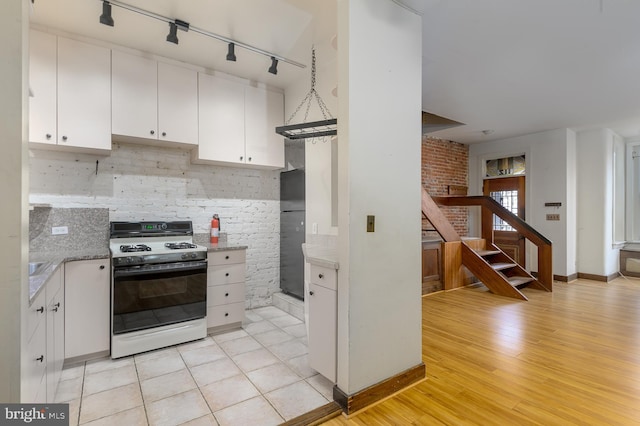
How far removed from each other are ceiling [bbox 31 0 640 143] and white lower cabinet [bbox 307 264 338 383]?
2.00 m

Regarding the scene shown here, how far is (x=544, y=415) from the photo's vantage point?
6.15 ft

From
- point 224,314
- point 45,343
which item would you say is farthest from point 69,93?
point 224,314

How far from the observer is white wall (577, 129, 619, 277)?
5.41 metres

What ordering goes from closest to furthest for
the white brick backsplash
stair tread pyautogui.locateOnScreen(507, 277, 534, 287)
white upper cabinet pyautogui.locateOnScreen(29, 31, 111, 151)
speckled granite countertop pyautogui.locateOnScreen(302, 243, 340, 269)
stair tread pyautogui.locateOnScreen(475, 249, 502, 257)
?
speckled granite countertop pyautogui.locateOnScreen(302, 243, 340, 269)
white upper cabinet pyautogui.locateOnScreen(29, 31, 111, 151)
the white brick backsplash
stair tread pyautogui.locateOnScreen(507, 277, 534, 287)
stair tread pyautogui.locateOnScreen(475, 249, 502, 257)

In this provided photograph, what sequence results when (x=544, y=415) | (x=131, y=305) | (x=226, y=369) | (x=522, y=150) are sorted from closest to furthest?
(x=544, y=415)
(x=226, y=369)
(x=131, y=305)
(x=522, y=150)

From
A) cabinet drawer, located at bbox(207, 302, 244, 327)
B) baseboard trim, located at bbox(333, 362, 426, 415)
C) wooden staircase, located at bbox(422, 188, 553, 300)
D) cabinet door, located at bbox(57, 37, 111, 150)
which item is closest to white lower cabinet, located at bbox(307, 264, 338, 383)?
baseboard trim, located at bbox(333, 362, 426, 415)

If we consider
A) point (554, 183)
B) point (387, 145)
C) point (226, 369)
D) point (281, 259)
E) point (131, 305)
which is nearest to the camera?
point (387, 145)

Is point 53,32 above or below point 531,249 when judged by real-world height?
above

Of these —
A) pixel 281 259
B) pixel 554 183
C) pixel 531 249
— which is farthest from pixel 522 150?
pixel 281 259

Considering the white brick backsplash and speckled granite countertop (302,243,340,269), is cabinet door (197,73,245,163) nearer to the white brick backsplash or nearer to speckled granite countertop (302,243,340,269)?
the white brick backsplash

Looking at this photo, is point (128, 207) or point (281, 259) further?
point (281, 259)

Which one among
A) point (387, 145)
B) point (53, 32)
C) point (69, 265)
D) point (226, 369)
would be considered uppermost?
point (53, 32)

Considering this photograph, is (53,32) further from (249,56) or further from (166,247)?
(166,247)

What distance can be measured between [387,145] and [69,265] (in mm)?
2686
